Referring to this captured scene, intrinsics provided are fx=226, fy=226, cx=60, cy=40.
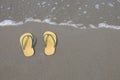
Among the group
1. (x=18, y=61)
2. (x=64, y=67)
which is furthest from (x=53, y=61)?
(x=18, y=61)

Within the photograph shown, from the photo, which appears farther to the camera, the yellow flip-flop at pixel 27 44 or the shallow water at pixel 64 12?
the shallow water at pixel 64 12

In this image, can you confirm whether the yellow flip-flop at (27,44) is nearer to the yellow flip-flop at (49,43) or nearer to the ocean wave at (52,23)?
the yellow flip-flop at (49,43)

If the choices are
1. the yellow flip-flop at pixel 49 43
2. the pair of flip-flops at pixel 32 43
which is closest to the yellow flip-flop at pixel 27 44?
the pair of flip-flops at pixel 32 43

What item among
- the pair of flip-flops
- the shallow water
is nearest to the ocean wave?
the shallow water

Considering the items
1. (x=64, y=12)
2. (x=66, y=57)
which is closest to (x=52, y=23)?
(x=64, y=12)

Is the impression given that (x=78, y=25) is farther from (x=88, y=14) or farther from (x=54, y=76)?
(x=54, y=76)

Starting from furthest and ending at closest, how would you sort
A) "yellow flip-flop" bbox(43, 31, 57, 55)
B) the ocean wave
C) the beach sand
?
the ocean wave, "yellow flip-flop" bbox(43, 31, 57, 55), the beach sand

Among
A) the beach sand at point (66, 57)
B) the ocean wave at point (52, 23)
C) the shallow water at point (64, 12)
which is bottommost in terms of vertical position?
the beach sand at point (66, 57)

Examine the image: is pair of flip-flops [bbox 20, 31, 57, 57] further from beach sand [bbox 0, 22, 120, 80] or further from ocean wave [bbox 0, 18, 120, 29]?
ocean wave [bbox 0, 18, 120, 29]
